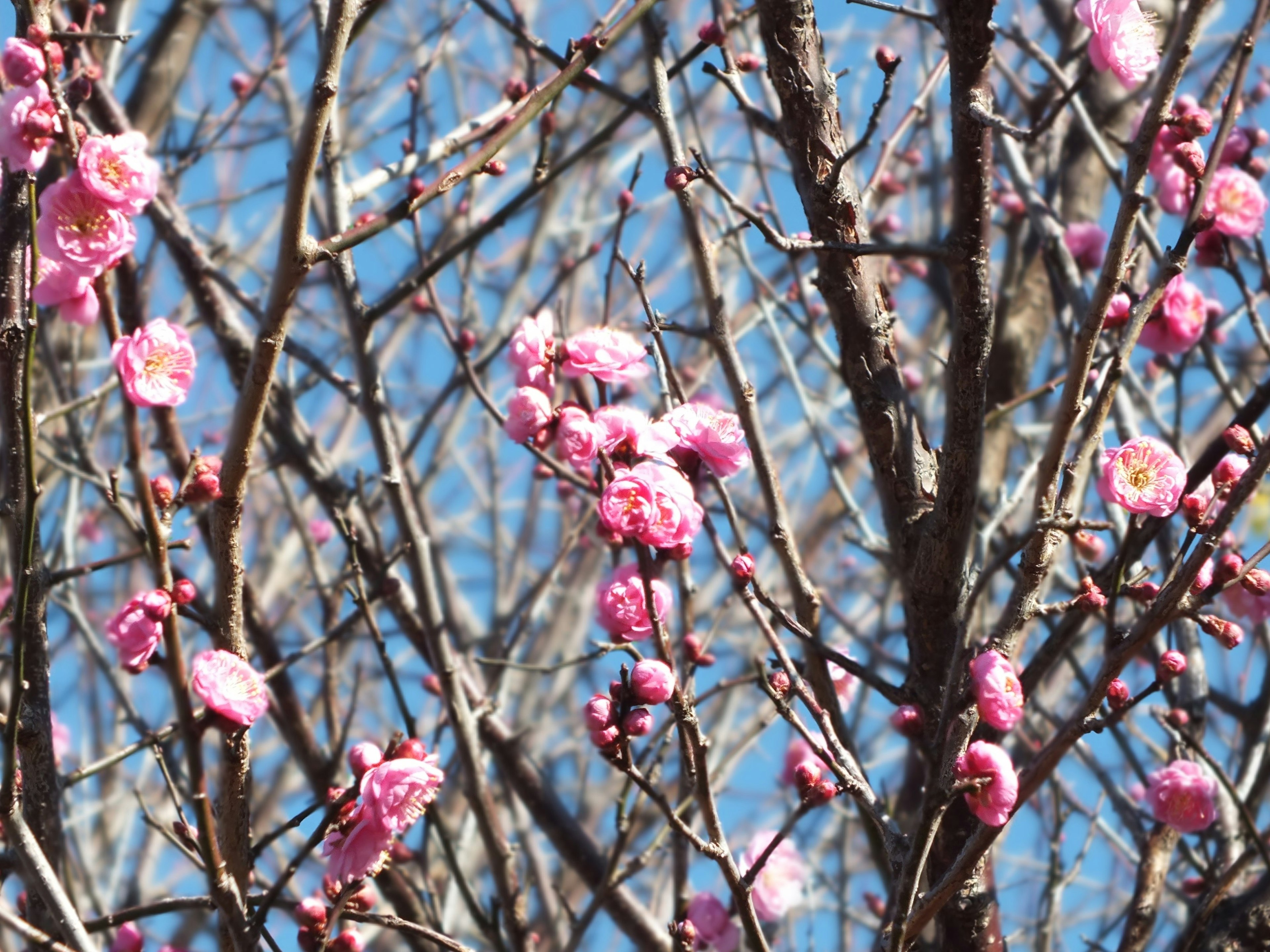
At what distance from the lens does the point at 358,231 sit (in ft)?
4.85

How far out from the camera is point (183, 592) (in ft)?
5.11

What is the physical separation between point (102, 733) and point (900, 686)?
11.3ft

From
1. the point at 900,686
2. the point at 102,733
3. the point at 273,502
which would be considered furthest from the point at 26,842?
the point at 273,502

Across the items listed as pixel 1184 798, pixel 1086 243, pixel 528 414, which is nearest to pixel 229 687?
pixel 528 414

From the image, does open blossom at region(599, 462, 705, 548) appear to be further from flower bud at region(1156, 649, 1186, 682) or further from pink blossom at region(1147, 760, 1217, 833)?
pink blossom at region(1147, 760, 1217, 833)

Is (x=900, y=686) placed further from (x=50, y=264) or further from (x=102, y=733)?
(x=102, y=733)

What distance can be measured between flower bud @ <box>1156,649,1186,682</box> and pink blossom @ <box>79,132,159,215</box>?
1.47m

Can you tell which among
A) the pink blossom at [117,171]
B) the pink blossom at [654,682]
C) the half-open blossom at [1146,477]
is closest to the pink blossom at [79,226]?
the pink blossom at [117,171]

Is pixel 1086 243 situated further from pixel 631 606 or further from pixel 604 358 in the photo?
pixel 631 606

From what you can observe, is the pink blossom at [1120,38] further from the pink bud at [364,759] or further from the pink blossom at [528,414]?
the pink bud at [364,759]

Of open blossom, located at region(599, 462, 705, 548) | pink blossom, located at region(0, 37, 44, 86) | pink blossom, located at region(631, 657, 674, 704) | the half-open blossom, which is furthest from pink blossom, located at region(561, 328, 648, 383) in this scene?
pink blossom, located at region(0, 37, 44, 86)

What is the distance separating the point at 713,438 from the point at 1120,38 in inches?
38.1

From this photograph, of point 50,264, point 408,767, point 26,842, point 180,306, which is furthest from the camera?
point 180,306

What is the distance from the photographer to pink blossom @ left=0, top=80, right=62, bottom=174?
1.64 m
